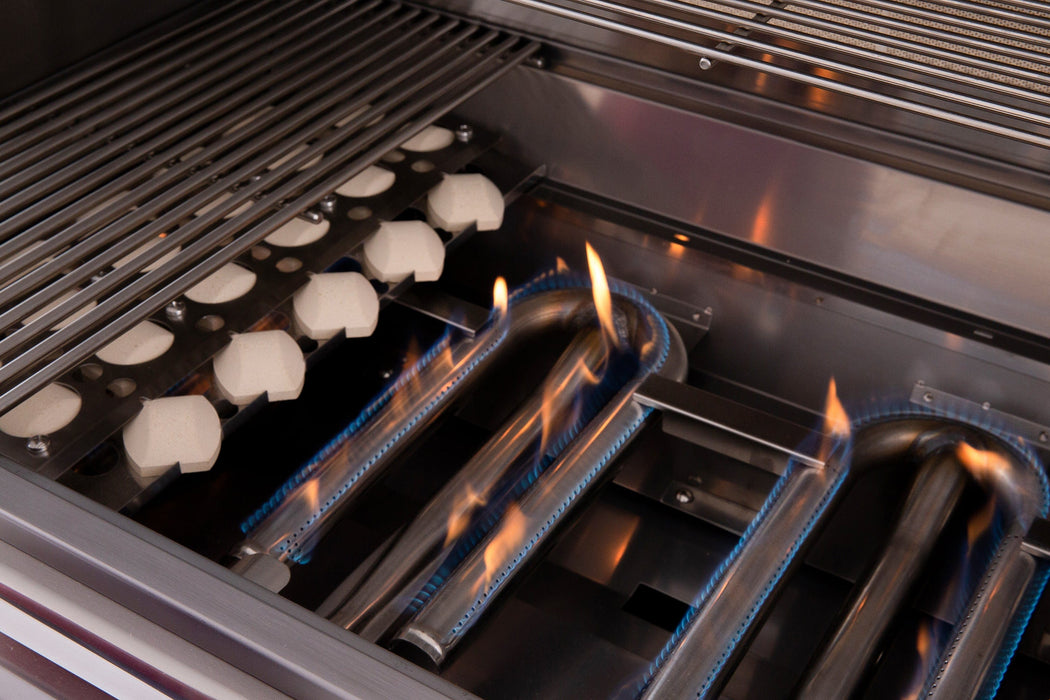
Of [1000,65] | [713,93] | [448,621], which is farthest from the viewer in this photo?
[713,93]

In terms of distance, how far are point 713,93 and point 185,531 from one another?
2.09 ft

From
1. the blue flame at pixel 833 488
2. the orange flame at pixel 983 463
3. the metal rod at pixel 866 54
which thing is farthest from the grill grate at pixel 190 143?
the orange flame at pixel 983 463

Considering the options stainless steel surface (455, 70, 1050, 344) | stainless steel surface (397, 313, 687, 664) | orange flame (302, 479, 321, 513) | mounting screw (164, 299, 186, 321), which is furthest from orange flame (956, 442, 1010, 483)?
mounting screw (164, 299, 186, 321)

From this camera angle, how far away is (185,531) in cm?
94

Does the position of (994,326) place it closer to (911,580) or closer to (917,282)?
(917,282)

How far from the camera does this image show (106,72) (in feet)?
3.34

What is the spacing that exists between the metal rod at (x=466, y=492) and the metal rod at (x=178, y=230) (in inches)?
10.9

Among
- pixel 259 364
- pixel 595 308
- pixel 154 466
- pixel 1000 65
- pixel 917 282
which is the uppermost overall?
pixel 1000 65

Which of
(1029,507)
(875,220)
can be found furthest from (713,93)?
(1029,507)

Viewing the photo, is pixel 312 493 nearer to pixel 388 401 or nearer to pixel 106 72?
pixel 388 401

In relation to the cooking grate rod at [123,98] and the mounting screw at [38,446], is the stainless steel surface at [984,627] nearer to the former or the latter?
the mounting screw at [38,446]

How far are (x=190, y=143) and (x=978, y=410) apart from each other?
2.41 ft

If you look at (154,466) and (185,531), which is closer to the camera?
(154,466)

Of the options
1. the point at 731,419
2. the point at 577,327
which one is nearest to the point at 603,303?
the point at 577,327
